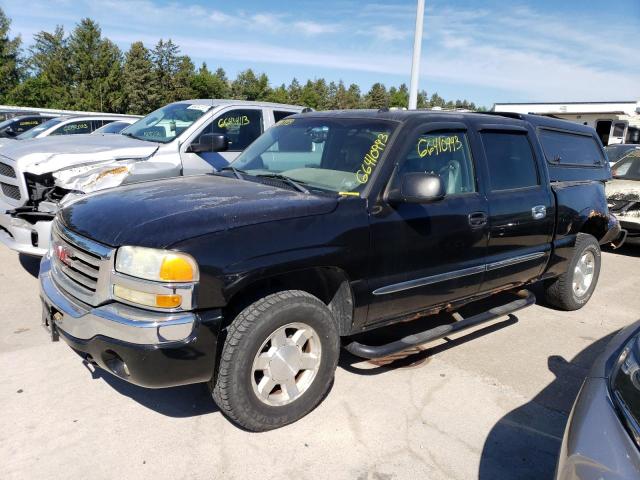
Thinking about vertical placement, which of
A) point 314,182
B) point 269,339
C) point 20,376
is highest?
point 314,182

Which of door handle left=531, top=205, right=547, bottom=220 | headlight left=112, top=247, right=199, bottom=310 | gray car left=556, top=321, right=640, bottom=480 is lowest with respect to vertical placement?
gray car left=556, top=321, right=640, bottom=480

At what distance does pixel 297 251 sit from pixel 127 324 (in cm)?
95

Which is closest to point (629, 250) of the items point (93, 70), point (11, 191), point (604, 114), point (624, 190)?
point (624, 190)

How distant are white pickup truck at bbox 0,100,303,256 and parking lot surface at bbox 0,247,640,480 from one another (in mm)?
1340

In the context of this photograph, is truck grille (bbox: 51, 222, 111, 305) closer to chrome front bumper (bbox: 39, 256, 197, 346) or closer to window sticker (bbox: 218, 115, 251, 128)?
chrome front bumper (bbox: 39, 256, 197, 346)

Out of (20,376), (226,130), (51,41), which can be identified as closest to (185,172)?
(226,130)

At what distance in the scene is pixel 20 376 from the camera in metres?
3.54

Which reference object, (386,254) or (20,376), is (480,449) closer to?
(386,254)

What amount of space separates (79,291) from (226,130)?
4.36 meters

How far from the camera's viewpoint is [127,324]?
8.34 feet

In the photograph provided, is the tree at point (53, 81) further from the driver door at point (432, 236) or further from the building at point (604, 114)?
the driver door at point (432, 236)

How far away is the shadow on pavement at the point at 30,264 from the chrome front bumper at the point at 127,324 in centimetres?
336

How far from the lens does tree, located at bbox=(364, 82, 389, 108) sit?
67088mm

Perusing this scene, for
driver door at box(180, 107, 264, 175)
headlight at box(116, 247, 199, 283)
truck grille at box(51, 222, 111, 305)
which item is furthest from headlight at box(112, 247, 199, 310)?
driver door at box(180, 107, 264, 175)
